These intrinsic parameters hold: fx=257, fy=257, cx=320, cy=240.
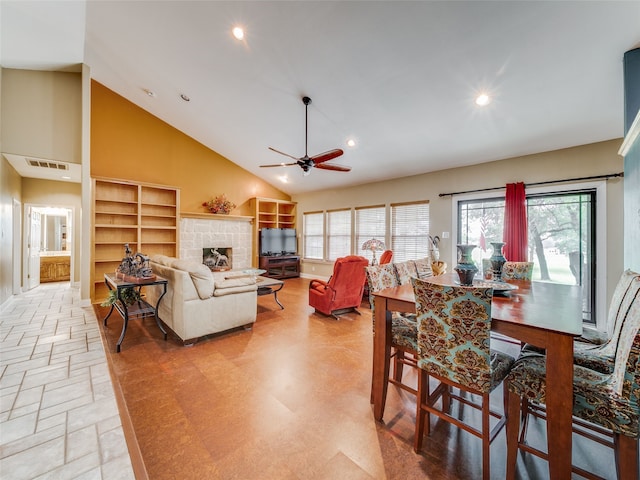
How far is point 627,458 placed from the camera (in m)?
1.17

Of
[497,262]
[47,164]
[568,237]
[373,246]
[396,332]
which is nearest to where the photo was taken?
[396,332]

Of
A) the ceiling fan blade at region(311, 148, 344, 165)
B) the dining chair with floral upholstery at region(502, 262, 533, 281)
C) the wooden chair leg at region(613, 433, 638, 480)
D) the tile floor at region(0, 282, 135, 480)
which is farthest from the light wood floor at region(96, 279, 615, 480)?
the ceiling fan blade at region(311, 148, 344, 165)

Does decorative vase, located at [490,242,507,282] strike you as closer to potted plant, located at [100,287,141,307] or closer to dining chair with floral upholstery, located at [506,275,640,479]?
dining chair with floral upholstery, located at [506,275,640,479]

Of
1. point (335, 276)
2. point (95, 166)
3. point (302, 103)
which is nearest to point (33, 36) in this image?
point (95, 166)

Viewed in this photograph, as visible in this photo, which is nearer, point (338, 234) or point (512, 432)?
point (512, 432)

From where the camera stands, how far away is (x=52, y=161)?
4.43m

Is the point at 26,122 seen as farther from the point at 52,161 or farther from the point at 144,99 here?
the point at 144,99

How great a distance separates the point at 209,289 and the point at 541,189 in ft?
17.1

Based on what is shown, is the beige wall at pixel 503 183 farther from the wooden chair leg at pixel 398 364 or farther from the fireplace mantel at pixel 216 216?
the wooden chair leg at pixel 398 364

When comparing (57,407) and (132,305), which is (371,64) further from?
(132,305)

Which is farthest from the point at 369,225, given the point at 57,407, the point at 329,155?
the point at 57,407

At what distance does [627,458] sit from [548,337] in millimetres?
595

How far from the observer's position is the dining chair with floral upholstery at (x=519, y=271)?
10.2 feet

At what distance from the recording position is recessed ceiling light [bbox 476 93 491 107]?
3260mm
